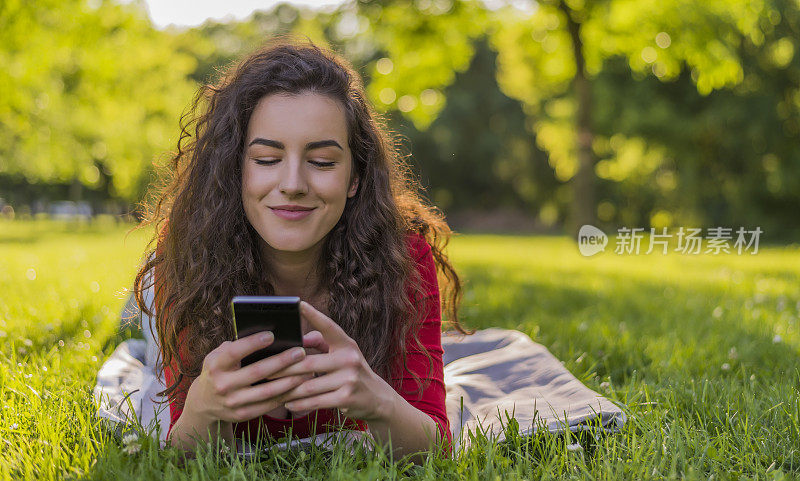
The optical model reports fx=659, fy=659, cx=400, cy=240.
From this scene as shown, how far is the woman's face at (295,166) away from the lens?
2.24m

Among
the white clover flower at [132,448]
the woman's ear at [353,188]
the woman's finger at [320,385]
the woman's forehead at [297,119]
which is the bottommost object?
the white clover flower at [132,448]

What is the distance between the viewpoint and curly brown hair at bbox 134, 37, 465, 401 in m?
2.37

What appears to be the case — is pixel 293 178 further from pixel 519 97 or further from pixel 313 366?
pixel 519 97

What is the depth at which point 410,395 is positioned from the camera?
2385mm

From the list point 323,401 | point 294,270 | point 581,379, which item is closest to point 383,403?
point 323,401

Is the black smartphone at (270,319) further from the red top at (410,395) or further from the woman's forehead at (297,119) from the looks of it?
the woman's forehead at (297,119)

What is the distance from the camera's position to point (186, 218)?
249cm

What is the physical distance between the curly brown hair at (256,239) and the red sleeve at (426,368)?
0.05 m

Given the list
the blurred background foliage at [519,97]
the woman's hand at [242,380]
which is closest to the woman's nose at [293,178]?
the woman's hand at [242,380]

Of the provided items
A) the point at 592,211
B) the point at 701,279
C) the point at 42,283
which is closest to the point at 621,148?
the point at 592,211

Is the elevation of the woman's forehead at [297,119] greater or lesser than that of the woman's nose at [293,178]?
greater

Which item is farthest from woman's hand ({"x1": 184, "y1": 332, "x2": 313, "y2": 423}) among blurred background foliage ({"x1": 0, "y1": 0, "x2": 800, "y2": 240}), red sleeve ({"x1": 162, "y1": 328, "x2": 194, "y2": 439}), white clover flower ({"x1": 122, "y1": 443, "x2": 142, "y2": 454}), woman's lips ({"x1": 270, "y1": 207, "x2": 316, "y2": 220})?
blurred background foliage ({"x1": 0, "y1": 0, "x2": 800, "y2": 240})

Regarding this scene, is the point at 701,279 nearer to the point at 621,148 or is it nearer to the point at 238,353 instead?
the point at 238,353

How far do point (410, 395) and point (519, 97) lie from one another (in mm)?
20902
